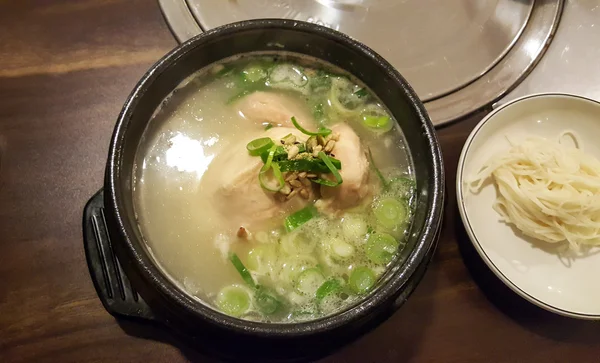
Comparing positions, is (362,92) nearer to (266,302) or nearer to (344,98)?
(344,98)

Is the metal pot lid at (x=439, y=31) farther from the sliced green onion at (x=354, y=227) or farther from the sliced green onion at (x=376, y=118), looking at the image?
the sliced green onion at (x=354, y=227)

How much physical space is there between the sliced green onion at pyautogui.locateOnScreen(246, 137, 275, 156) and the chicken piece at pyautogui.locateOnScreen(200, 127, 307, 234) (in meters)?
0.02

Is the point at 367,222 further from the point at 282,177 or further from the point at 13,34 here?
the point at 13,34

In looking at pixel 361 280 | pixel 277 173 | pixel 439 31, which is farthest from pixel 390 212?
pixel 439 31

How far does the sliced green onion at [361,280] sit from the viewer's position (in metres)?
1.15

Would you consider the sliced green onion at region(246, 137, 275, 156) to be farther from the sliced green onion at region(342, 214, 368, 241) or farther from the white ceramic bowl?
the white ceramic bowl

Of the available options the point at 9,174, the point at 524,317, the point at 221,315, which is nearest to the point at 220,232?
the point at 221,315

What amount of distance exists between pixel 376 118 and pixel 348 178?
0.74 feet

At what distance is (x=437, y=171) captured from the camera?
1.12m

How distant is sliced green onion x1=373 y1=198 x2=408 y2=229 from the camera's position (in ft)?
4.06

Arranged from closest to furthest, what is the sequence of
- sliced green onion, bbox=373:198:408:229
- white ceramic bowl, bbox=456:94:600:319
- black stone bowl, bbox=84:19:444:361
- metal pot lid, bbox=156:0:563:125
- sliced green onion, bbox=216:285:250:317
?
black stone bowl, bbox=84:19:444:361 → sliced green onion, bbox=216:285:250:317 → sliced green onion, bbox=373:198:408:229 → white ceramic bowl, bbox=456:94:600:319 → metal pot lid, bbox=156:0:563:125

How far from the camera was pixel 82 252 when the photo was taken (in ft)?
4.43

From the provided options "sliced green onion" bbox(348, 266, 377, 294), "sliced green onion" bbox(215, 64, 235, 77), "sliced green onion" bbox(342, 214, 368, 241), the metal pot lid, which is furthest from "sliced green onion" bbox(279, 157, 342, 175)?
Result: the metal pot lid

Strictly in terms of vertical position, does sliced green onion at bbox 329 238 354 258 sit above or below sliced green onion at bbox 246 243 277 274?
above
